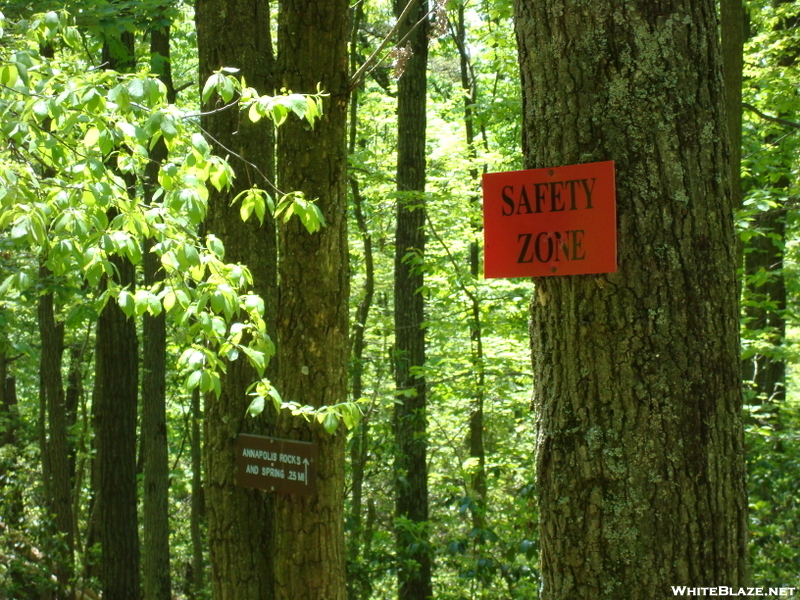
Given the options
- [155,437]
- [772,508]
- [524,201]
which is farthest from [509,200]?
[155,437]

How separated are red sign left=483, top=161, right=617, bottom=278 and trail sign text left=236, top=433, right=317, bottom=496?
1952mm

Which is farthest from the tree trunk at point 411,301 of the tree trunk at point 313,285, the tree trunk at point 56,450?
the tree trunk at point 56,450

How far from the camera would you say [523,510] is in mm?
6160

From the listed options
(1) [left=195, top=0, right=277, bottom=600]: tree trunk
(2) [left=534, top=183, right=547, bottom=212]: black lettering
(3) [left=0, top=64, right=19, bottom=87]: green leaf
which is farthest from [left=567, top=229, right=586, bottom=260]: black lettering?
(1) [left=195, top=0, right=277, bottom=600]: tree trunk

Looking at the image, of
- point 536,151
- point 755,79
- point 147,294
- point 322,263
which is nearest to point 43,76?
point 147,294

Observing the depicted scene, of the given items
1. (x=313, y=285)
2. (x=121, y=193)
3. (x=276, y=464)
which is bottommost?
(x=276, y=464)

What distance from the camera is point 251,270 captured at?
4.35 metres

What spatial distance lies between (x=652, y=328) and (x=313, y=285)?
207cm

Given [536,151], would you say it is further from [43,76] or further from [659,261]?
[43,76]

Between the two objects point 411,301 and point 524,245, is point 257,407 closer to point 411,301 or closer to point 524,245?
point 524,245

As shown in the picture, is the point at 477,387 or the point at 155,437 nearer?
the point at 477,387

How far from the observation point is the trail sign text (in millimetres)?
3605

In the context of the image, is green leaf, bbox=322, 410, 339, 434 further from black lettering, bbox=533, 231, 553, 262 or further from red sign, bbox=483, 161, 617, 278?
black lettering, bbox=533, 231, 553, 262

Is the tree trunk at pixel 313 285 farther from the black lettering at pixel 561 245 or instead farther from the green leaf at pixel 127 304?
the black lettering at pixel 561 245
